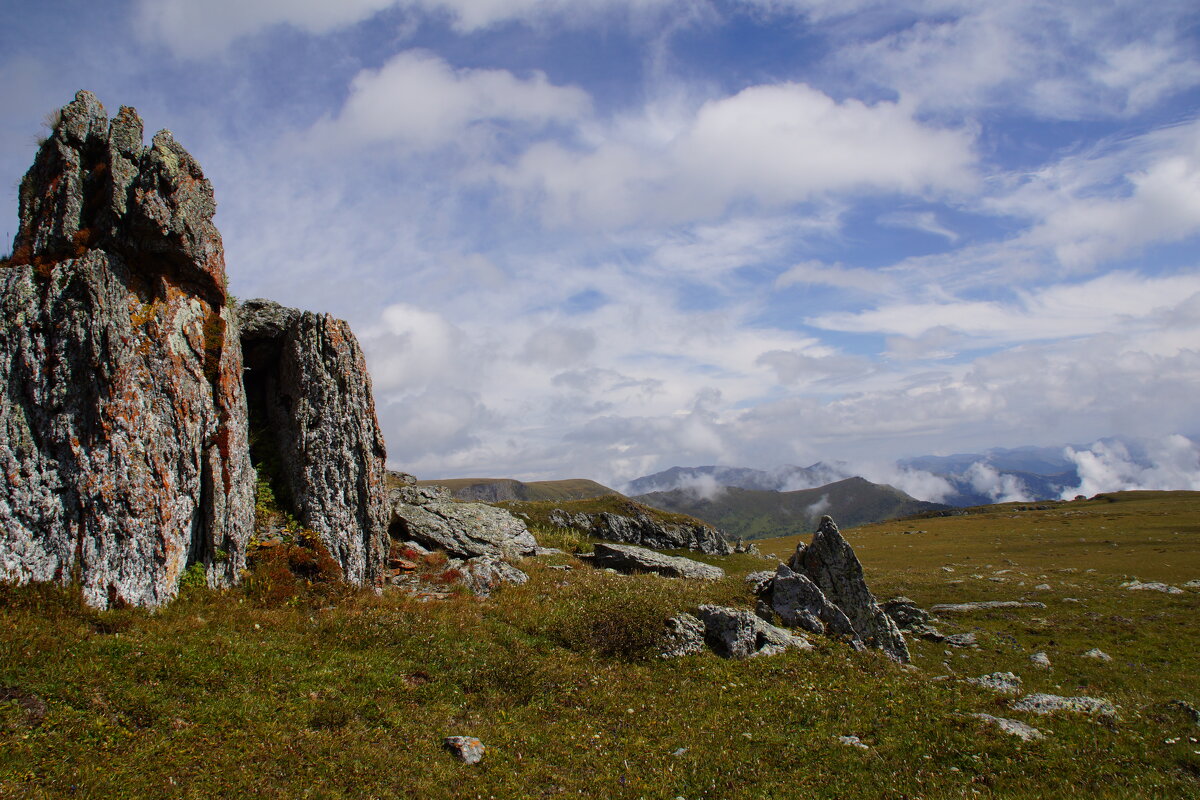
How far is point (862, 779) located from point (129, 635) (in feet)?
61.7

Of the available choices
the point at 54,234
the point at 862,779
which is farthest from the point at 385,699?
the point at 54,234

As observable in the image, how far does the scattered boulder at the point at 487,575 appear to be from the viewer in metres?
25.7

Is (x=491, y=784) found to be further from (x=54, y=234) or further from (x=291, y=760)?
(x=54, y=234)

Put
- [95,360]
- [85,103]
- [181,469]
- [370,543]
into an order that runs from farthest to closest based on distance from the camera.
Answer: [370,543] < [85,103] < [181,469] < [95,360]

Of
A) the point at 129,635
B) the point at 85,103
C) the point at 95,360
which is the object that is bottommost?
the point at 129,635

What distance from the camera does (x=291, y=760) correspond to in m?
12.2

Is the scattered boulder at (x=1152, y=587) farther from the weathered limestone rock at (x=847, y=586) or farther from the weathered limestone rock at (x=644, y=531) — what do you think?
the weathered limestone rock at (x=847, y=586)

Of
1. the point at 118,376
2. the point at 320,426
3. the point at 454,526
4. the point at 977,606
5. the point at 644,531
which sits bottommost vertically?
the point at 977,606

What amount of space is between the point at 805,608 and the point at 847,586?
365 cm

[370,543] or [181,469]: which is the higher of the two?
[181,469]

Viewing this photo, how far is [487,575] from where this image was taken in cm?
2664

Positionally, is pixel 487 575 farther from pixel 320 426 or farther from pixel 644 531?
pixel 644 531

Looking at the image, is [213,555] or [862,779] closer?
[862,779]

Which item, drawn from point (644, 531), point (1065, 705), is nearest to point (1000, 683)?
point (1065, 705)
